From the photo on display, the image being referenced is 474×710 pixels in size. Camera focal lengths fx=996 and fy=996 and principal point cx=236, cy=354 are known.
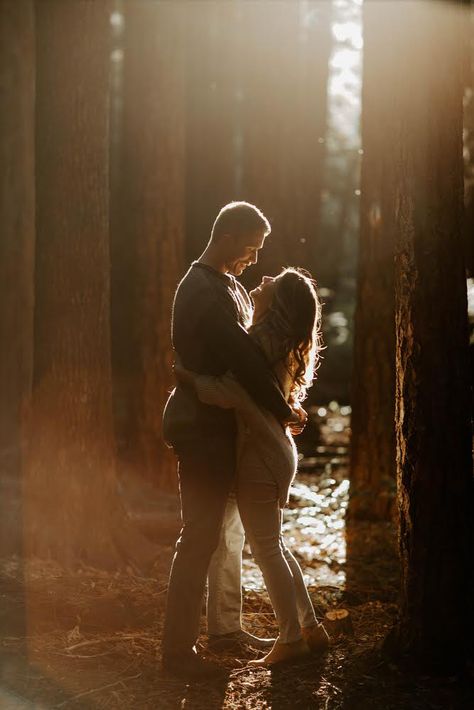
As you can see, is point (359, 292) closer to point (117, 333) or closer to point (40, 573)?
point (40, 573)

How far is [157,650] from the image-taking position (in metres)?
5.80

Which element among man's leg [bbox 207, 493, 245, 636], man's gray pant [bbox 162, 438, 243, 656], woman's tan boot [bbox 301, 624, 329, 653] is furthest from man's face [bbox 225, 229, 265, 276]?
woman's tan boot [bbox 301, 624, 329, 653]

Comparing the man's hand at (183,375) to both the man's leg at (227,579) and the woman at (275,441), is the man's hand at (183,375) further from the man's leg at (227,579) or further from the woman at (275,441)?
the man's leg at (227,579)

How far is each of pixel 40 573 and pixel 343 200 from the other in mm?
34508

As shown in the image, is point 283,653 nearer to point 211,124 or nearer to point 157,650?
point 157,650

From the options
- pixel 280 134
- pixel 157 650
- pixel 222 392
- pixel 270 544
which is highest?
pixel 280 134

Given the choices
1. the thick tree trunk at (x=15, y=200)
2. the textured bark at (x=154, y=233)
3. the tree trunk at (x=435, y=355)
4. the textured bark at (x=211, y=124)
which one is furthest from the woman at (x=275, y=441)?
the textured bark at (x=211, y=124)

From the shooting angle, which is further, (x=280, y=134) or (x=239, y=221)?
(x=280, y=134)

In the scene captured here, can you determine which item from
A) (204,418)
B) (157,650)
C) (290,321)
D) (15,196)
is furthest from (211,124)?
(157,650)

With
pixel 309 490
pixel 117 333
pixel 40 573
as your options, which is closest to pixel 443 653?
pixel 40 573

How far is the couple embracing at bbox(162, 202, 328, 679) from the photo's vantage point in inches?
206

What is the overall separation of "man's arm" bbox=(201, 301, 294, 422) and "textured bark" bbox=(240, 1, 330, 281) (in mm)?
6971

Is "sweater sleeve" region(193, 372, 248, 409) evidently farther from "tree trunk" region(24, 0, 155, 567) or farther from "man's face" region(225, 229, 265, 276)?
"tree trunk" region(24, 0, 155, 567)

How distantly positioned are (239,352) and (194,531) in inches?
39.1
